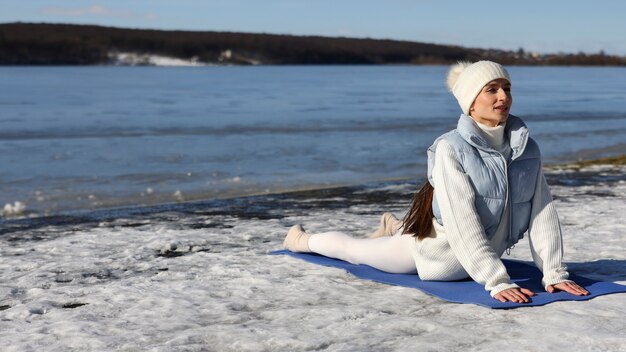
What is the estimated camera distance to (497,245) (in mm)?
4547

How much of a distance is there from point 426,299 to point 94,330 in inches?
62.3

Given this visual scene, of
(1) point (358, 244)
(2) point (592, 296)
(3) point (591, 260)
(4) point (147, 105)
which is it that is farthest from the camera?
(4) point (147, 105)

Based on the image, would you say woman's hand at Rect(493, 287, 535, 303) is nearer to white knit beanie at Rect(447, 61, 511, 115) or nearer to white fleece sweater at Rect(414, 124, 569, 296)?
white fleece sweater at Rect(414, 124, 569, 296)

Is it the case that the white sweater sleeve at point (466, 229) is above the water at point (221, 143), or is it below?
above

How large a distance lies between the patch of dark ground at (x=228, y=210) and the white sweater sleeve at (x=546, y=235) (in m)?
2.50

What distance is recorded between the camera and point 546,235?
450 centimetres

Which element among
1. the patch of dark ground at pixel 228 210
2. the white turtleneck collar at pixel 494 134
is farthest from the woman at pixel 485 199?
the patch of dark ground at pixel 228 210

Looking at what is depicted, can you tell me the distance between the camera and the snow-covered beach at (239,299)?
12.7ft

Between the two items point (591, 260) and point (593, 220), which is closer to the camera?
point (591, 260)

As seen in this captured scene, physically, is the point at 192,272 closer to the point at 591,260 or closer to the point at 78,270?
the point at 78,270

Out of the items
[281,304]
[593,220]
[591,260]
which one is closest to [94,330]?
[281,304]

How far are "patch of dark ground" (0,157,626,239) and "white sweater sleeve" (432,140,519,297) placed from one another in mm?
2296

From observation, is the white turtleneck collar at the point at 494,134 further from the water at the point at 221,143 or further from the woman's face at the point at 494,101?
the water at the point at 221,143

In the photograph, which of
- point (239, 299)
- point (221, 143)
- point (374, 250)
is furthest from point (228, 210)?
point (221, 143)
